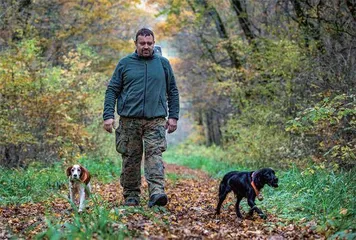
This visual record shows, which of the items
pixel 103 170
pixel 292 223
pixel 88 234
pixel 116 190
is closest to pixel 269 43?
pixel 103 170

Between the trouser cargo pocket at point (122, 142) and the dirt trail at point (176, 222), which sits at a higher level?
the trouser cargo pocket at point (122, 142)

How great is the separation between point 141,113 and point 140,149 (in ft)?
2.02

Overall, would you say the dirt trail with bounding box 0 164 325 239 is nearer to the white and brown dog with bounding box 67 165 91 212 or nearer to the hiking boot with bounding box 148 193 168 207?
the hiking boot with bounding box 148 193 168 207

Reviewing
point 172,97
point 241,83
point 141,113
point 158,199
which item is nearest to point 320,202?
point 158,199

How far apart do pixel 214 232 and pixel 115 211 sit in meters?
1.21

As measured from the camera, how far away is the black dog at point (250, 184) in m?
7.06

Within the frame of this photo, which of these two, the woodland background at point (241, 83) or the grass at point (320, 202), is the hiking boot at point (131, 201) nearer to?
the grass at point (320, 202)

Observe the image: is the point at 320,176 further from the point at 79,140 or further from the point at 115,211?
the point at 79,140

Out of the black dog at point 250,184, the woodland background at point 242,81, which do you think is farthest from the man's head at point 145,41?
the woodland background at point 242,81

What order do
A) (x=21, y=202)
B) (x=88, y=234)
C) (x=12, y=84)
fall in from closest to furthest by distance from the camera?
Answer: (x=88, y=234)
(x=21, y=202)
(x=12, y=84)

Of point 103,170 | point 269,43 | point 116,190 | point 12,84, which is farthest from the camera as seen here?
point 269,43

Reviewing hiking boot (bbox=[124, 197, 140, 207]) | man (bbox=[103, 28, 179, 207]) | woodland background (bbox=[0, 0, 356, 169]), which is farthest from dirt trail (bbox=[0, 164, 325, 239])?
woodland background (bbox=[0, 0, 356, 169])

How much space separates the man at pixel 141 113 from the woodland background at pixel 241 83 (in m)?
2.00

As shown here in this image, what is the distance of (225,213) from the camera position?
775cm
